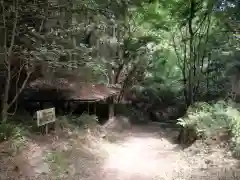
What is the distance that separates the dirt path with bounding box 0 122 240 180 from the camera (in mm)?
6324

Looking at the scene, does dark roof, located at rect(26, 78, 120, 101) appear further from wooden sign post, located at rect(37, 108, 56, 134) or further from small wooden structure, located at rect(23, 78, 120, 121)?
wooden sign post, located at rect(37, 108, 56, 134)

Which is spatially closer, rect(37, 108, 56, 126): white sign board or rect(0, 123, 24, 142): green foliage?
rect(0, 123, 24, 142): green foliage

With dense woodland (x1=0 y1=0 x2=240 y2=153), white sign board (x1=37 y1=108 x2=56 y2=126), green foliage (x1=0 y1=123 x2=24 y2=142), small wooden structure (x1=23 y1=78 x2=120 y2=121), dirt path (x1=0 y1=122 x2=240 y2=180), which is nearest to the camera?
dirt path (x1=0 y1=122 x2=240 y2=180)

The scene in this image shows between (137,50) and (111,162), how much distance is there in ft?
33.9

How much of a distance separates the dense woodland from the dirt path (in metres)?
1.12

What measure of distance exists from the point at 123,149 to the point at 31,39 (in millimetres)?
5749

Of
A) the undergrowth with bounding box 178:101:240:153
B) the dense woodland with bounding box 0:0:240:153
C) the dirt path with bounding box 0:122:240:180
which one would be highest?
the dense woodland with bounding box 0:0:240:153

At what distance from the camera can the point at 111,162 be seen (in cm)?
857

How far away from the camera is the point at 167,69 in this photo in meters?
21.3

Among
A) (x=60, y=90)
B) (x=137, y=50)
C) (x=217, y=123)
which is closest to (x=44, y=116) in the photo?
(x=60, y=90)

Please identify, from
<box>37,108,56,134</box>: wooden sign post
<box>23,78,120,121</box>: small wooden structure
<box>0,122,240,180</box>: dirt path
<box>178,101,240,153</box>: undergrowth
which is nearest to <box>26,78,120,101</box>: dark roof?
<box>23,78,120,121</box>: small wooden structure

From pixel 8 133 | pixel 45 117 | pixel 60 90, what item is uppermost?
pixel 60 90

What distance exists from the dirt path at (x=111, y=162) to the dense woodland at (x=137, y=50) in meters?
1.12

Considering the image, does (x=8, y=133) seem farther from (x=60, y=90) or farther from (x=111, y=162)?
(x=60, y=90)
